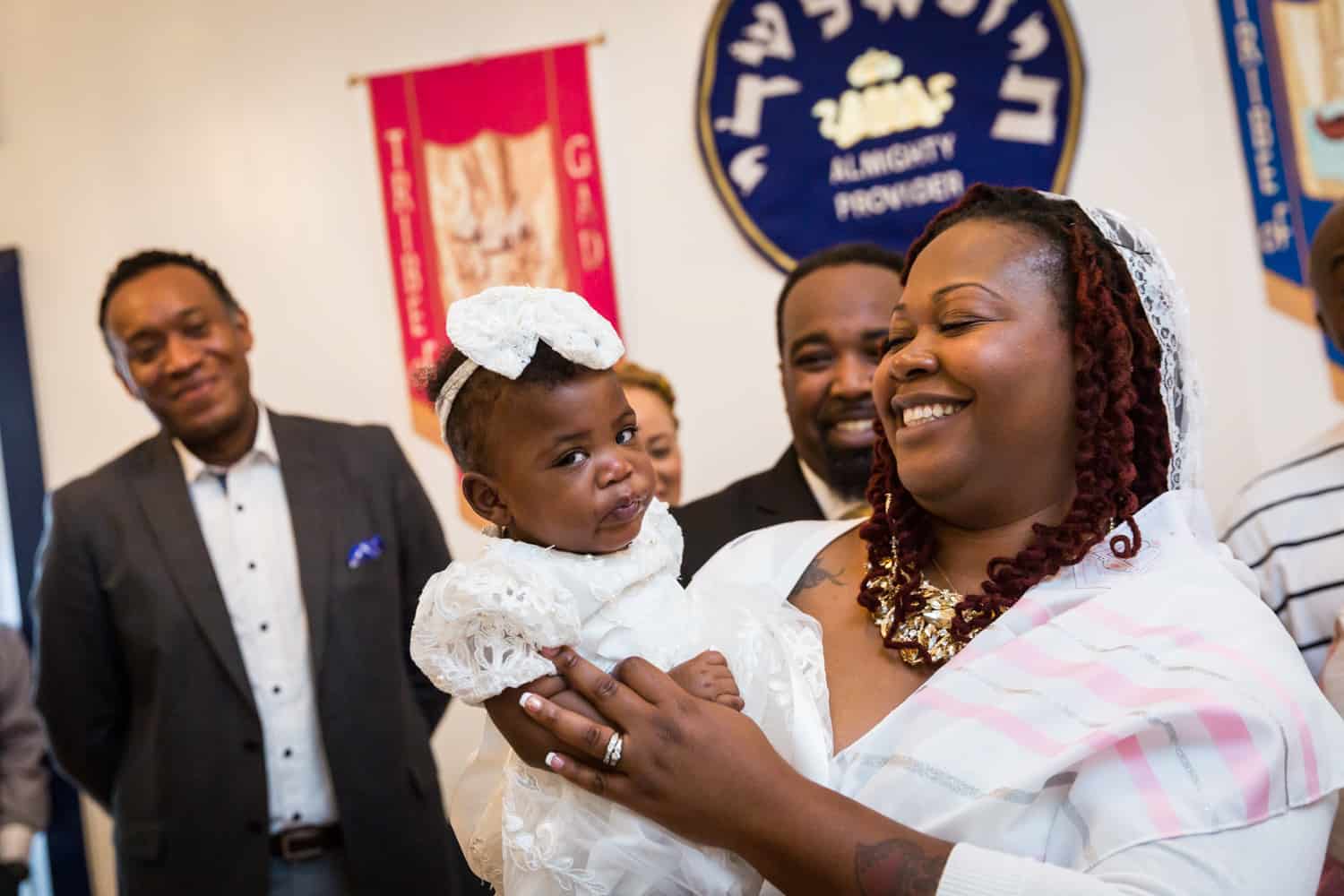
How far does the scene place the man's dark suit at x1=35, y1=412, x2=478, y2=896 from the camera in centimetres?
305

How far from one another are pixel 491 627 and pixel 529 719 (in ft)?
0.40

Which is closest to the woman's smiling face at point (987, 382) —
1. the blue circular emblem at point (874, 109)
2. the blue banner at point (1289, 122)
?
the blue circular emblem at point (874, 109)

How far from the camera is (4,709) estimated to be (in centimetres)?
434

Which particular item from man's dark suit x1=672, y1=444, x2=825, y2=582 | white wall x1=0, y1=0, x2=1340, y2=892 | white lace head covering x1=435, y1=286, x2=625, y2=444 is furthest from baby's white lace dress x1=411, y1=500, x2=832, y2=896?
white wall x1=0, y1=0, x2=1340, y2=892

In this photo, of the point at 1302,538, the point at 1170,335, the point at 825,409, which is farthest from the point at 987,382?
the point at 1302,538

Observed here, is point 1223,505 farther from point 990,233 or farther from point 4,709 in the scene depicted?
point 4,709

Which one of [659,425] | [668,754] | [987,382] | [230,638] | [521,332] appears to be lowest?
[230,638]

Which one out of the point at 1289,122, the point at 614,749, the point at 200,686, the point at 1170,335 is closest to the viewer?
the point at 614,749

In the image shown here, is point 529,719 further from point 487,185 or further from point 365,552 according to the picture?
point 487,185

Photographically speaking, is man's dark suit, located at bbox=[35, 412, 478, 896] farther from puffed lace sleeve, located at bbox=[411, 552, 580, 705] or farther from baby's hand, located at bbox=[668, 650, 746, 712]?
baby's hand, located at bbox=[668, 650, 746, 712]

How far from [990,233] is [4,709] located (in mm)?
3966

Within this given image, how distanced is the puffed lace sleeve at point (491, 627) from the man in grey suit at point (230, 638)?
64.4 inches

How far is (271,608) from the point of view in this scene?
319 cm

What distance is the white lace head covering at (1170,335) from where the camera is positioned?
5.74 feet
